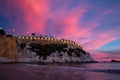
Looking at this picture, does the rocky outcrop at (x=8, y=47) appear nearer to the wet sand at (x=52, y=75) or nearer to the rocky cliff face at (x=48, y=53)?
the rocky cliff face at (x=48, y=53)

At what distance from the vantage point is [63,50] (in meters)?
114

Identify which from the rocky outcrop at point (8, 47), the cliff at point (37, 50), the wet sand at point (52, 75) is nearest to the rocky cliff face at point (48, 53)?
the cliff at point (37, 50)

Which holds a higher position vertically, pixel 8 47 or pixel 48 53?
pixel 8 47

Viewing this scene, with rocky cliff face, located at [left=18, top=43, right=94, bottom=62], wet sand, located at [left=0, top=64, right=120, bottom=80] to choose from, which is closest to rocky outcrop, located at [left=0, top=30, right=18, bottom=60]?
rocky cliff face, located at [left=18, top=43, right=94, bottom=62]

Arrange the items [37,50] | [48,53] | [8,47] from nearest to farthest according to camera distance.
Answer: [8,47] → [37,50] → [48,53]

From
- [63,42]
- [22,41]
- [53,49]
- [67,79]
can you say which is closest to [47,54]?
[53,49]

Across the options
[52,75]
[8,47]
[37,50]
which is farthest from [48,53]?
[52,75]

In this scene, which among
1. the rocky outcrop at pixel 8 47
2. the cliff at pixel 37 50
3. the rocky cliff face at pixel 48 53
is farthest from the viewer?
the rocky cliff face at pixel 48 53

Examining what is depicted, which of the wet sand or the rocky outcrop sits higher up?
the rocky outcrop

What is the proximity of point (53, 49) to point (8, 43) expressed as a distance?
24149mm

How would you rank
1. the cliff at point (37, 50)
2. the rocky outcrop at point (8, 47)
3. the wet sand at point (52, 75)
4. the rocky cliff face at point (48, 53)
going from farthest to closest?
the rocky cliff face at point (48, 53) < the cliff at point (37, 50) < the rocky outcrop at point (8, 47) < the wet sand at point (52, 75)

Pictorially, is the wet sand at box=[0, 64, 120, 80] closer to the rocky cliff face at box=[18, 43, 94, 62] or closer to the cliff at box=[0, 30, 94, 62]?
the cliff at box=[0, 30, 94, 62]

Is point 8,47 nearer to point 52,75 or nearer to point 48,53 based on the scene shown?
point 48,53

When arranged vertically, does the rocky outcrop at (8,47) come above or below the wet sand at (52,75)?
above
